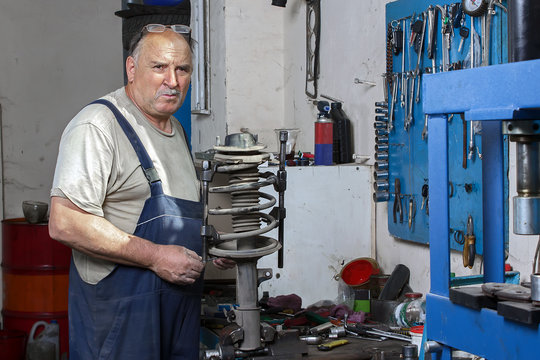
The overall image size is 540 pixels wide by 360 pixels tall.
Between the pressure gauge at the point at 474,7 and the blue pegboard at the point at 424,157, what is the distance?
0.04 metres

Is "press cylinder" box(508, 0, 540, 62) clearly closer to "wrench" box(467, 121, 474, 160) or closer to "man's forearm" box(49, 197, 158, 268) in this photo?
"man's forearm" box(49, 197, 158, 268)

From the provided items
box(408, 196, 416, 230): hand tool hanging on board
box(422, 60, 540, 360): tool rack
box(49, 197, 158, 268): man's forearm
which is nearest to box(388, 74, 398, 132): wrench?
box(408, 196, 416, 230): hand tool hanging on board

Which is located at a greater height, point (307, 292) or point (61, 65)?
point (61, 65)

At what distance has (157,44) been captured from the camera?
80.3 inches

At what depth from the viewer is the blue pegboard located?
2.36 meters

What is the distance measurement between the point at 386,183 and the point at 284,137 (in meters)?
1.12

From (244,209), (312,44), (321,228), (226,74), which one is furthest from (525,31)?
(226,74)

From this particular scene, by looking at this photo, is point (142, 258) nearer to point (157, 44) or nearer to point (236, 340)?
point (236, 340)

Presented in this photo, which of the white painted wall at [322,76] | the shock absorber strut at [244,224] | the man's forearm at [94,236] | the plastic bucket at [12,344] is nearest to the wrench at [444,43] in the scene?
the white painted wall at [322,76]

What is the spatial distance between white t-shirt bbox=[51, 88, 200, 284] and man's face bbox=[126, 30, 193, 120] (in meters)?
0.05

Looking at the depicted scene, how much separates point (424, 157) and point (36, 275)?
89.3 inches

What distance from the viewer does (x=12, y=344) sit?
12.1 feet

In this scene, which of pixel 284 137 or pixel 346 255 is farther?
pixel 346 255

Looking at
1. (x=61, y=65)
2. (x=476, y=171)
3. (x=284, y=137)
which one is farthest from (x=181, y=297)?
(x=61, y=65)
